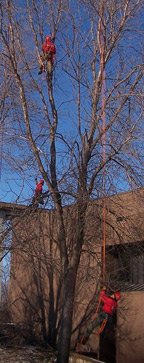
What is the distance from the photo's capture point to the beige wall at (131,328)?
11133 millimetres

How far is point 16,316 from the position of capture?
1683 centimetres

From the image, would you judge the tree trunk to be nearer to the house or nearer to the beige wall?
the house

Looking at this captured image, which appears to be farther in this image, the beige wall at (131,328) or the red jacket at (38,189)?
the beige wall at (131,328)

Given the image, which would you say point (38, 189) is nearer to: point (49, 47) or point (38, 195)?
point (38, 195)

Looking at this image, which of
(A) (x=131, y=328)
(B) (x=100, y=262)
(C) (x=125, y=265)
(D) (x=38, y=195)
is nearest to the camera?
(D) (x=38, y=195)

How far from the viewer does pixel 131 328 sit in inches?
455

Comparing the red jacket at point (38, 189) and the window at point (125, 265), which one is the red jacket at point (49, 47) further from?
the window at point (125, 265)

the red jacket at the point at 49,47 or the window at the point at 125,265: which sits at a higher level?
the red jacket at the point at 49,47

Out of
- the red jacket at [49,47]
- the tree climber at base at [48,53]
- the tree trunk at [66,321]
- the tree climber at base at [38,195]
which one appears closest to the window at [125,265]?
the tree trunk at [66,321]

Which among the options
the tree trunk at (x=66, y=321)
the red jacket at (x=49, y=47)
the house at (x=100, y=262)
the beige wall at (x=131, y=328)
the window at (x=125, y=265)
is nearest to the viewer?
the tree trunk at (x=66, y=321)

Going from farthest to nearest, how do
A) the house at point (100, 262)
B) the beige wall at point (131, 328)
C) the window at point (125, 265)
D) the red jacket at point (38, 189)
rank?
the window at point (125, 265), the beige wall at point (131, 328), the red jacket at point (38, 189), the house at point (100, 262)

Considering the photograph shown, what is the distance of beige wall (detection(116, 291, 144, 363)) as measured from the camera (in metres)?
11.1

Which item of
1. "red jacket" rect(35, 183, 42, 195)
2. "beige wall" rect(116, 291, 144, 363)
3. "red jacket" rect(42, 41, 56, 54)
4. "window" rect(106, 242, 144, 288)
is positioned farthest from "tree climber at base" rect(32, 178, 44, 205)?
"beige wall" rect(116, 291, 144, 363)

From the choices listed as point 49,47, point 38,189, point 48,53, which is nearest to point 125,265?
→ point 38,189
